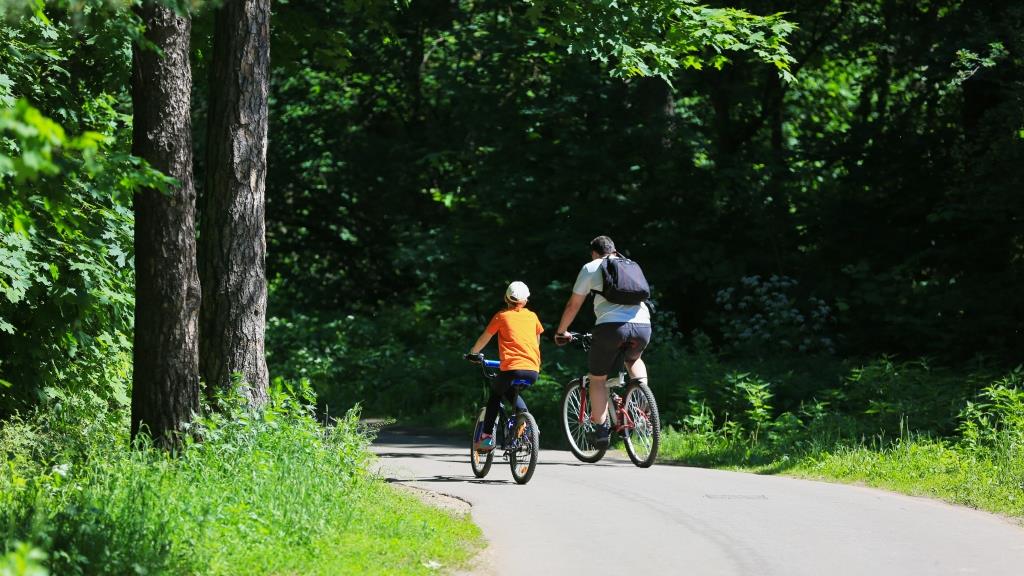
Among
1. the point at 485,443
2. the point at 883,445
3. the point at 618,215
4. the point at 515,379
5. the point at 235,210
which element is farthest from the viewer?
the point at 618,215

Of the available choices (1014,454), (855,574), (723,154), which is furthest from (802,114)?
(855,574)

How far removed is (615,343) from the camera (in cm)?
1198

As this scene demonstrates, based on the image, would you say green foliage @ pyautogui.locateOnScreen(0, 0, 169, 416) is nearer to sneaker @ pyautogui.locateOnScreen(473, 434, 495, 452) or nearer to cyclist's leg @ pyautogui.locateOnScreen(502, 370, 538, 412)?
sneaker @ pyautogui.locateOnScreen(473, 434, 495, 452)

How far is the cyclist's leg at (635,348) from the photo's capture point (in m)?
12.0

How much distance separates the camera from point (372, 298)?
2884 centimetres

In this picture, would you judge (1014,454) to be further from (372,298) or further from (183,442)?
(372,298)

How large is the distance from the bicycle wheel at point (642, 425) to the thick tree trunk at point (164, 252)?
171 inches

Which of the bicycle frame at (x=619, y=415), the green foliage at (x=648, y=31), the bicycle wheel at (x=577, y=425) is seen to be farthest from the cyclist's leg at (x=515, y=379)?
the green foliage at (x=648, y=31)

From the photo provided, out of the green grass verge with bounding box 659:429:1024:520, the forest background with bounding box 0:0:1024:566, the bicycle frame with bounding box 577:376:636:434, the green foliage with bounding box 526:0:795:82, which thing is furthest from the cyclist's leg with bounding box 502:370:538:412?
the green foliage with bounding box 526:0:795:82

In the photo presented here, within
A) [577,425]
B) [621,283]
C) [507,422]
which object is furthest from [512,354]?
[577,425]

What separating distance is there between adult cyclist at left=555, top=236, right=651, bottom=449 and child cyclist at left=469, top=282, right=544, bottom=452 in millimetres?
637

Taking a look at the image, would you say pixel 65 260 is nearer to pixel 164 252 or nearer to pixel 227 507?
pixel 164 252

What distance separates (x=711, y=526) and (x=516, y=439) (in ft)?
8.20

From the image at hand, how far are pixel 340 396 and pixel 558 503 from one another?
11.8 meters
